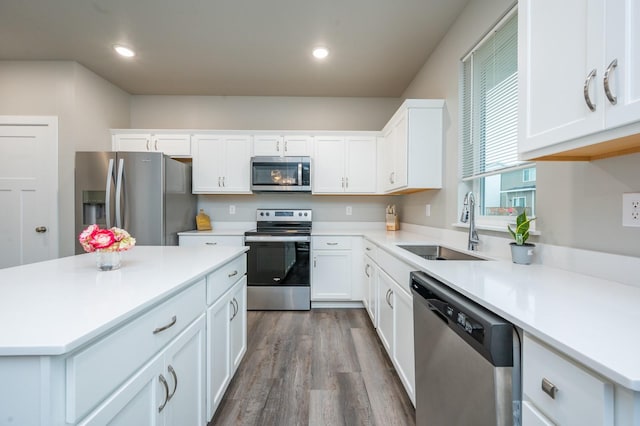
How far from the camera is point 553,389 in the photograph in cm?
64

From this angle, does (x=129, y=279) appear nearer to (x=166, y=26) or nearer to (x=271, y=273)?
(x=271, y=273)

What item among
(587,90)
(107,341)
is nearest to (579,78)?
(587,90)

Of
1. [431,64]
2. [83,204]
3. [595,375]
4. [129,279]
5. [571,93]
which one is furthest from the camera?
[83,204]

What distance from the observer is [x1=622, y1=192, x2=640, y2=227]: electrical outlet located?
3.28ft

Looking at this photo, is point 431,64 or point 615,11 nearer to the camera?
point 615,11

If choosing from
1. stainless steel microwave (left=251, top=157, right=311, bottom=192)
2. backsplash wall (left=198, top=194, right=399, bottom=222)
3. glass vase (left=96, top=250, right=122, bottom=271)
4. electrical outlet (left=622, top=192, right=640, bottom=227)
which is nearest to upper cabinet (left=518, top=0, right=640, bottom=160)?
electrical outlet (left=622, top=192, right=640, bottom=227)

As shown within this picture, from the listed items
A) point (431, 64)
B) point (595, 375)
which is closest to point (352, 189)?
point (431, 64)

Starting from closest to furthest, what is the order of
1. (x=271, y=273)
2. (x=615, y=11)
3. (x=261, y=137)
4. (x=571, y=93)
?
(x=615, y=11)
(x=571, y=93)
(x=271, y=273)
(x=261, y=137)

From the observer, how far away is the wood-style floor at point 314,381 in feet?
5.24

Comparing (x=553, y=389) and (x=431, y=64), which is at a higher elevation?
(x=431, y=64)

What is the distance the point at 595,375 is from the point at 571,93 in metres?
0.84

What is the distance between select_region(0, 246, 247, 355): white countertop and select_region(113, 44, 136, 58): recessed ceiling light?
2.25 metres

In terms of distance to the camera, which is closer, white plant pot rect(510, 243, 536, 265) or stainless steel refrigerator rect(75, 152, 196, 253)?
white plant pot rect(510, 243, 536, 265)

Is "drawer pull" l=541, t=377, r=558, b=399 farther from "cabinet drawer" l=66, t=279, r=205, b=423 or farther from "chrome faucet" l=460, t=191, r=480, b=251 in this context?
"chrome faucet" l=460, t=191, r=480, b=251
